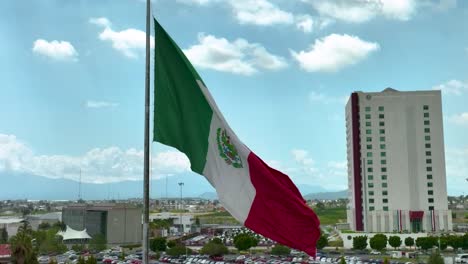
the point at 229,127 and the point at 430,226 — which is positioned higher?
the point at 229,127

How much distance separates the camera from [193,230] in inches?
A: 4889

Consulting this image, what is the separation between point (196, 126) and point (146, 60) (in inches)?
52.5

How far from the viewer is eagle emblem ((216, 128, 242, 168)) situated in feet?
27.8

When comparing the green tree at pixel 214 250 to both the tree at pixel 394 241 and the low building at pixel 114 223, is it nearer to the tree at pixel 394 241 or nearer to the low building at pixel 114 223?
the tree at pixel 394 241

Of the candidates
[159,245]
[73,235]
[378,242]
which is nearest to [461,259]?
[378,242]

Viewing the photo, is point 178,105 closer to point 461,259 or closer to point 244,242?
point 461,259

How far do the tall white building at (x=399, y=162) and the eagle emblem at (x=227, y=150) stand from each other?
266 feet

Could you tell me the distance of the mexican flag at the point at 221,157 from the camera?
8.38 metres

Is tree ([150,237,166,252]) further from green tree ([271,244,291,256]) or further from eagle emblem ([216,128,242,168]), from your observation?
eagle emblem ([216,128,242,168])

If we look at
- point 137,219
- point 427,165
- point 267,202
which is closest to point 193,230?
point 137,219

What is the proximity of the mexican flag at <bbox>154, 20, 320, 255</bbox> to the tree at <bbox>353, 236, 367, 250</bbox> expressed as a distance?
71784 millimetres

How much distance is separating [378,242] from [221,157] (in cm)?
7040

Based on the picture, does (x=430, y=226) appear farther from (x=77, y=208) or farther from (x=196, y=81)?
(x=196, y=81)

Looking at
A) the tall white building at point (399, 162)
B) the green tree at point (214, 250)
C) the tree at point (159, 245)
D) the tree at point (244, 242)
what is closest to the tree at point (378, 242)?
the tall white building at point (399, 162)
